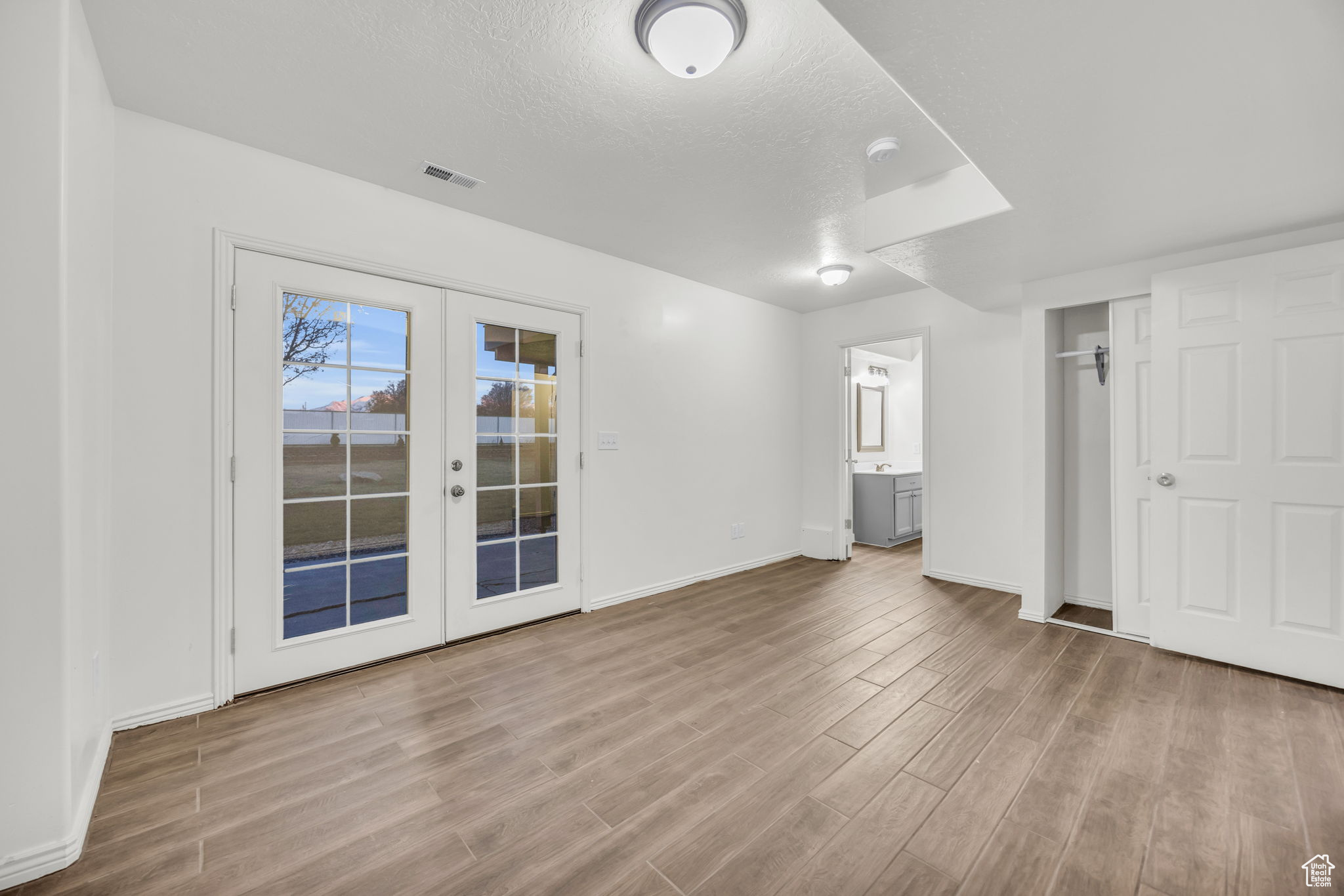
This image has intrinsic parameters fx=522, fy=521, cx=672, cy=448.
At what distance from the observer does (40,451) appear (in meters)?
1.45

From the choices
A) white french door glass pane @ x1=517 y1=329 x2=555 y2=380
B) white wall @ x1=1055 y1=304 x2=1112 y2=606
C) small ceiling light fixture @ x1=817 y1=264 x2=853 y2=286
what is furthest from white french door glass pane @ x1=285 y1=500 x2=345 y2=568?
white wall @ x1=1055 y1=304 x2=1112 y2=606

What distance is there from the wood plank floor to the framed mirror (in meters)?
4.12

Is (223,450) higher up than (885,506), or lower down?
higher up

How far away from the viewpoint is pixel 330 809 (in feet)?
5.59

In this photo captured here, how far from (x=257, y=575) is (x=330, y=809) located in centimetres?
125

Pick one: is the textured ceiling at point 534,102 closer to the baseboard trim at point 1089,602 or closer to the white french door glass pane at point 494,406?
the white french door glass pane at point 494,406

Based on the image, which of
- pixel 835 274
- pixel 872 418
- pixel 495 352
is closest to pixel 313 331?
pixel 495 352

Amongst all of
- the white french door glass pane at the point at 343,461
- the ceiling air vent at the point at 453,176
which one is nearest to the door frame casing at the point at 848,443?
the ceiling air vent at the point at 453,176

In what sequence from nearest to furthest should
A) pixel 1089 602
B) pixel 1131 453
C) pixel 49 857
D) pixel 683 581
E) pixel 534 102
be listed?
1. pixel 49 857
2. pixel 534 102
3. pixel 1131 453
4. pixel 1089 602
5. pixel 683 581

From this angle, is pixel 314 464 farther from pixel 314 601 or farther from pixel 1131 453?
pixel 1131 453

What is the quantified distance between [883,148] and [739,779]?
105 inches

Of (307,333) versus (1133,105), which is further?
(307,333)

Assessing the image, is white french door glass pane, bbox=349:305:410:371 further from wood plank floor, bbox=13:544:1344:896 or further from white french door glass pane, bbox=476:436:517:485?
wood plank floor, bbox=13:544:1344:896

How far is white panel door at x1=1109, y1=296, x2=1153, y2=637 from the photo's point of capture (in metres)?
3.13
